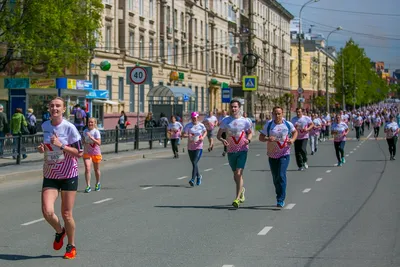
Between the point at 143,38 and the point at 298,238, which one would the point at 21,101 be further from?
the point at 298,238

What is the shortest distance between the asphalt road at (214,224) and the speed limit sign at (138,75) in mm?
9035

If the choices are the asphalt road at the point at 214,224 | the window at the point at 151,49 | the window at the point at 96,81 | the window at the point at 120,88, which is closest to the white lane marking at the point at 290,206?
the asphalt road at the point at 214,224

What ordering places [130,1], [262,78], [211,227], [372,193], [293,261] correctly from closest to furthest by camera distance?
1. [293,261]
2. [211,227]
3. [372,193]
4. [130,1]
5. [262,78]

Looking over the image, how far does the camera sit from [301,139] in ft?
75.9

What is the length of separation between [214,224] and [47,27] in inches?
1038

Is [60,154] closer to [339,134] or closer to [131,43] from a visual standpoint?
[339,134]

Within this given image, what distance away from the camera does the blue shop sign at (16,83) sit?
3872 centimetres

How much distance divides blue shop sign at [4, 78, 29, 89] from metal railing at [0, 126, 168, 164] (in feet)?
23.9

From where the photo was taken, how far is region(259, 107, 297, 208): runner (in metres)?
13.1

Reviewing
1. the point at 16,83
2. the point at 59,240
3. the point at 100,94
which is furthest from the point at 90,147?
the point at 100,94

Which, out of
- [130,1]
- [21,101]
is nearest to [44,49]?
[21,101]

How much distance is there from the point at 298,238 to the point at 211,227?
1.47 metres

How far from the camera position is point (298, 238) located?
9.97 metres

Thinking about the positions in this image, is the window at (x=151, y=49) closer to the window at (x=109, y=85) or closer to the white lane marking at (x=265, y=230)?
the window at (x=109, y=85)
